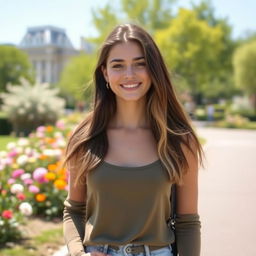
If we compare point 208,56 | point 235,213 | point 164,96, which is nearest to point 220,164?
Answer: point 235,213

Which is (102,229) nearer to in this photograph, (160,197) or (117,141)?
(160,197)

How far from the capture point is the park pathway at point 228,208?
15.3ft

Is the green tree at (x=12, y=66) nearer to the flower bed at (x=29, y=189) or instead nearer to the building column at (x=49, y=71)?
the building column at (x=49, y=71)

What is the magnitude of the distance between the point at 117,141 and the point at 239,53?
3599cm

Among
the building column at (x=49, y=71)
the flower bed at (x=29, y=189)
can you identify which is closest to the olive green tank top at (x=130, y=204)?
the flower bed at (x=29, y=189)

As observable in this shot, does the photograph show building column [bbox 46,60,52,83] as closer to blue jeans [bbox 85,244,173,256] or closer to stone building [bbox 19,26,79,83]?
stone building [bbox 19,26,79,83]

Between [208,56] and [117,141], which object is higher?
[208,56]

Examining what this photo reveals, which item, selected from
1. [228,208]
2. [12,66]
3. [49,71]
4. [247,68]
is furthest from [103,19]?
[49,71]

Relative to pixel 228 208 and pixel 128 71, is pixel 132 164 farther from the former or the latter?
pixel 228 208

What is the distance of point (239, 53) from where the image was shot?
1420 inches

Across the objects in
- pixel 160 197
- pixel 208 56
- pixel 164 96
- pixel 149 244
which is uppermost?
pixel 208 56

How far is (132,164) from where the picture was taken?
1940mm

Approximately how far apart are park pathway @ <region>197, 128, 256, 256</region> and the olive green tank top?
5.55 ft

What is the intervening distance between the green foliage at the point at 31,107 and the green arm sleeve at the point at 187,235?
18.8 m
